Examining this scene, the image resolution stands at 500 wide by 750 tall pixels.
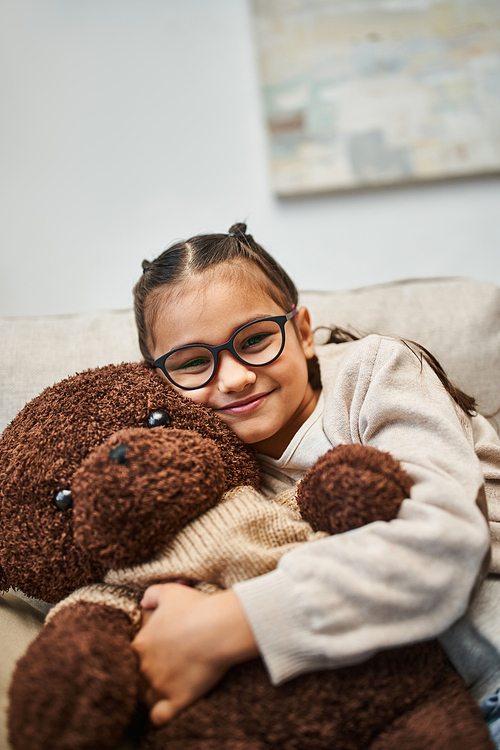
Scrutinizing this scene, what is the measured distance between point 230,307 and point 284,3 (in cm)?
117

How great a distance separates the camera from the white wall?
4.82 ft

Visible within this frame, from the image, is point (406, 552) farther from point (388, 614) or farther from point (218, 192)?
point (218, 192)

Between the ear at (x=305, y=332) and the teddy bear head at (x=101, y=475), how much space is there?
29 cm

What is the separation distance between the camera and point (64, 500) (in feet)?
2.14

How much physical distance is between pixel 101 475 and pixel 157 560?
0.45ft

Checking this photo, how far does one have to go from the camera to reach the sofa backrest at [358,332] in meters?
1.06

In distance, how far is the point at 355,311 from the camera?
116cm

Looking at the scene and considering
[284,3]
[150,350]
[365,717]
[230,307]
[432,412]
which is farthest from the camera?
[284,3]

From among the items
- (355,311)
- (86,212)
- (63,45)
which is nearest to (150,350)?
(355,311)

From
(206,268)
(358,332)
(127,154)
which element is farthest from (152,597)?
(127,154)

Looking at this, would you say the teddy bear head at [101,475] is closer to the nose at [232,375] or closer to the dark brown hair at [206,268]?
the nose at [232,375]

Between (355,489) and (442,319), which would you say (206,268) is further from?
(442,319)

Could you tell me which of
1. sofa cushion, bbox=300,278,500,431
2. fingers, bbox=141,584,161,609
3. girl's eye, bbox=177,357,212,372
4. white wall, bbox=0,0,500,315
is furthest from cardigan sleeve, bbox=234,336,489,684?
white wall, bbox=0,0,500,315

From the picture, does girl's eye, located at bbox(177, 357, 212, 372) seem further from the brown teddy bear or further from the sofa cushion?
the sofa cushion
